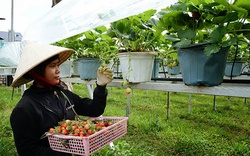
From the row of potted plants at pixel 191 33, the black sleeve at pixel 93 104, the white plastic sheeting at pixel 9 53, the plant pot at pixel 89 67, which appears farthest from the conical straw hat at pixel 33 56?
the white plastic sheeting at pixel 9 53

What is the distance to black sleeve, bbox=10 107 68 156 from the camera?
1.39 m

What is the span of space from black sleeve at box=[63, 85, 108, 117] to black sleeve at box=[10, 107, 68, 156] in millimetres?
450

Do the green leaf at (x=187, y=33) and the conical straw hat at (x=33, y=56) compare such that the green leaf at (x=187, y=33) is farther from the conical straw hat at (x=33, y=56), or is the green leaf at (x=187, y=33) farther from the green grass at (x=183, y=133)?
the green grass at (x=183, y=133)

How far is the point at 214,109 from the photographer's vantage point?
215 inches

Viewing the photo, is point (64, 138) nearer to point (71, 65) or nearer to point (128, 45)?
point (128, 45)

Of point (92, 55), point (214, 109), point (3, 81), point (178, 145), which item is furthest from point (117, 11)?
point (3, 81)

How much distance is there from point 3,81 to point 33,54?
13.5 metres

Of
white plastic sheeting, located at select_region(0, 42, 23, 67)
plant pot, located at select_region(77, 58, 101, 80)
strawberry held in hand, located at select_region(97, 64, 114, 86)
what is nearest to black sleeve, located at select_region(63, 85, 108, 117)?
strawberry held in hand, located at select_region(97, 64, 114, 86)

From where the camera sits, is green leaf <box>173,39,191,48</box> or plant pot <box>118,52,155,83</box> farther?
plant pot <box>118,52,155,83</box>

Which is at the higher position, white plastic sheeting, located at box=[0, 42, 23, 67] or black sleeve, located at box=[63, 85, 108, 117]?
white plastic sheeting, located at box=[0, 42, 23, 67]

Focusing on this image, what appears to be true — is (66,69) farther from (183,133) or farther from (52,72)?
(183,133)

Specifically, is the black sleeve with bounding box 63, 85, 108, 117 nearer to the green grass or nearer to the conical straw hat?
the green grass

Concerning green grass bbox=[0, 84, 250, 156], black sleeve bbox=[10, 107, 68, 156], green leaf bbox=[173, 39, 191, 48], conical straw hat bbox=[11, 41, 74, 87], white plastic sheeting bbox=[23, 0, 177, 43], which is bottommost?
green grass bbox=[0, 84, 250, 156]

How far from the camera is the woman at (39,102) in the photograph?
1.40 m
